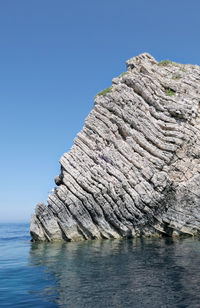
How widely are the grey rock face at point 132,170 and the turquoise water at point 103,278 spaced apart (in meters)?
6.92

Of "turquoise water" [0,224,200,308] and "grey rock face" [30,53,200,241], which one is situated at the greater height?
"grey rock face" [30,53,200,241]

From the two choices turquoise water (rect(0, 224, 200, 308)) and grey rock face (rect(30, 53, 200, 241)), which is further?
grey rock face (rect(30, 53, 200, 241))

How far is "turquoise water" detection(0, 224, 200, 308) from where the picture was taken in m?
12.6

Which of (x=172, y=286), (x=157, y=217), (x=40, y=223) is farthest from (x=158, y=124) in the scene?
(x=172, y=286)

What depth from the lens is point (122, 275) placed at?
16.5m

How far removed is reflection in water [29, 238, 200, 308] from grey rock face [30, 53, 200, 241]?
624 centimetres

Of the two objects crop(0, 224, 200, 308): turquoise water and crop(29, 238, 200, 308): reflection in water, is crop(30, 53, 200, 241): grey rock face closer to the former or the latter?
A: crop(29, 238, 200, 308): reflection in water

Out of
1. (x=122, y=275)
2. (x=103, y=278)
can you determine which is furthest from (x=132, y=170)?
(x=103, y=278)

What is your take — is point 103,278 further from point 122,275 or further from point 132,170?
point 132,170

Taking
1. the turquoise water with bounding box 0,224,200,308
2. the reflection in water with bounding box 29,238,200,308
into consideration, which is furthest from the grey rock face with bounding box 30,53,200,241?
the turquoise water with bounding box 0,224,200,308

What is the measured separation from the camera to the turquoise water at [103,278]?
41.4 feet

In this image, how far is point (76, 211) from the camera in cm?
3259

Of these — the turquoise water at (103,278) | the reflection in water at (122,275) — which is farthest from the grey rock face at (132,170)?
the turquoise water at (103,278)

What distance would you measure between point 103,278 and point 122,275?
120cm
